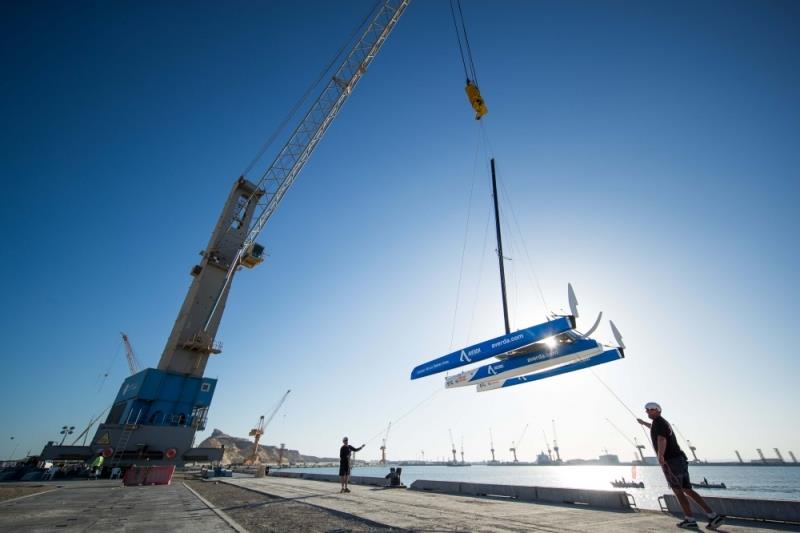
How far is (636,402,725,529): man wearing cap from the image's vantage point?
19.1ft

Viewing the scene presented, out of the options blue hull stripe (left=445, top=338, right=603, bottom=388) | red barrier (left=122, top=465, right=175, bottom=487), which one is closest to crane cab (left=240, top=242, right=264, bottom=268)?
red barrier (left=122, top=465, right=175, bottom=487)

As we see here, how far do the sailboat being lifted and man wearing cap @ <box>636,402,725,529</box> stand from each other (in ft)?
16.2

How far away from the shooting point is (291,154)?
154ft

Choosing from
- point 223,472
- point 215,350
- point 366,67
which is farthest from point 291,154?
point 223,472

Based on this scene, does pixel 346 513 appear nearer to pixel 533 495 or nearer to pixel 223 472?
pixel 533 495

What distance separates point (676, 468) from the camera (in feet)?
20.0

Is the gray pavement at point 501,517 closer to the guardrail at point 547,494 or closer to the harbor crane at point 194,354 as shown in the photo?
the guardrail at point 547,494

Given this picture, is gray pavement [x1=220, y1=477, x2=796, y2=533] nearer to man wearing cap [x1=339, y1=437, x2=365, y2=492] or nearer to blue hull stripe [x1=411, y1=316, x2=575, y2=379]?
man wearing cap [x1=339, y1=437, x2=365, y2=492]

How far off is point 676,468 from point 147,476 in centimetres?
2280

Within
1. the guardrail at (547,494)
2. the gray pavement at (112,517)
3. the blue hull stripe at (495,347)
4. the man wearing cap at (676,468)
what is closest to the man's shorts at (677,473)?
the man wearing cap at (676,468)

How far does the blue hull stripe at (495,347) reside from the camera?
11553 mm

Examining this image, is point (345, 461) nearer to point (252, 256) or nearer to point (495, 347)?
point (495, 347)

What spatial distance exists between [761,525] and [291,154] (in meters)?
50.7

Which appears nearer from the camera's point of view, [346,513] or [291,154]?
[346,513]
